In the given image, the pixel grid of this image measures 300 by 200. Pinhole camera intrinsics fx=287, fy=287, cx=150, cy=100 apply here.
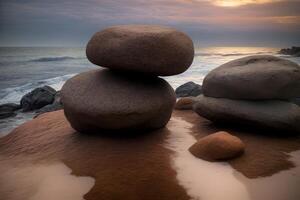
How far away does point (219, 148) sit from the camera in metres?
4.48

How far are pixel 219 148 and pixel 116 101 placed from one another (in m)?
1.96

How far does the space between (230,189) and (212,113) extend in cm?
243

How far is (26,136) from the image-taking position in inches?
255

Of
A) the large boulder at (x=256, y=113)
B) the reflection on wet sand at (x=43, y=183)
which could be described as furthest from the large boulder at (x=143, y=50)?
the reflection on wet sand at (x=43, y=183)

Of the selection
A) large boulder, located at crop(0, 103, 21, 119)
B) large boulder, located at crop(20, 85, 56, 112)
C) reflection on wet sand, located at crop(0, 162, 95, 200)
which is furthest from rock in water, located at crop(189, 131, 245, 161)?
large boulder, located at crop(20, 85, 56, 112)

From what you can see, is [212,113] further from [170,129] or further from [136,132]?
[136,132]

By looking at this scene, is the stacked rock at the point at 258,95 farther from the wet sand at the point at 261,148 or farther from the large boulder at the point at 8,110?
the large boulder at the point at 8,110

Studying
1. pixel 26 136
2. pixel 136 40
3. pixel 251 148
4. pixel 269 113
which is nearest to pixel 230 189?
pixel 251 148

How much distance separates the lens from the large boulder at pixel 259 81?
5.57 m

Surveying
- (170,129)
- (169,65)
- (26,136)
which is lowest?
(26,136)

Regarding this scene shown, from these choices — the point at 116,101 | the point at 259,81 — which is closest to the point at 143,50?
the point at 116,101

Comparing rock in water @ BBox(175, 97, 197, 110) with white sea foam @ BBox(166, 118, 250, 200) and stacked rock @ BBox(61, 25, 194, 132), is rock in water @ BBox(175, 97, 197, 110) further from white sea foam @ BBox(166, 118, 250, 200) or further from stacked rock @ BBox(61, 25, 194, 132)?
white sea foam @ BBox(166, 118, 250, 200)

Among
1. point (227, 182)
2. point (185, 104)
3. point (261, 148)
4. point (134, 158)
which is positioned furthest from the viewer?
point (185, 104)

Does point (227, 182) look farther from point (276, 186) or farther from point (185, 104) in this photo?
point (185, 104)
